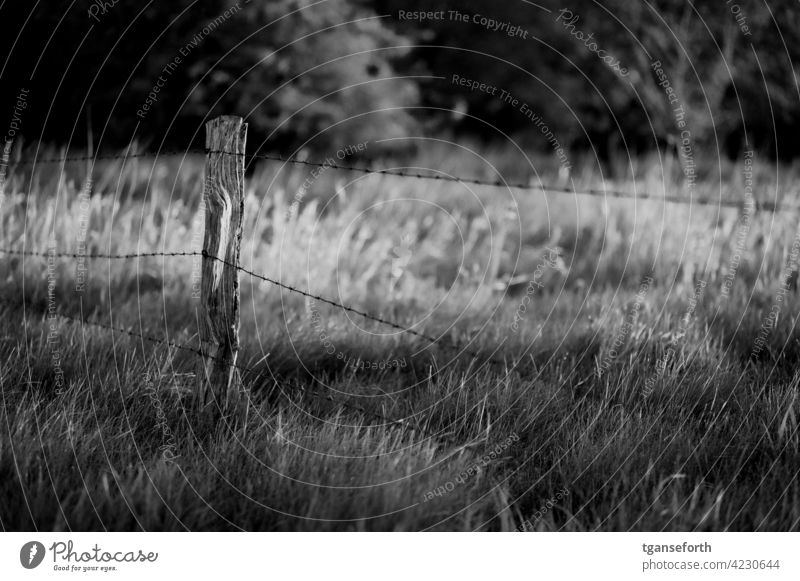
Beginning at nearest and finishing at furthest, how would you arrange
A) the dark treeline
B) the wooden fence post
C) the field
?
the field
the wooden fence post
the dark treeline

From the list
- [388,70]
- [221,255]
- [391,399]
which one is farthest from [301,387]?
[388,70]

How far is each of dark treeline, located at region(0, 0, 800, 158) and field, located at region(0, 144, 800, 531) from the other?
1679 mm

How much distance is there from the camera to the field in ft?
7.73

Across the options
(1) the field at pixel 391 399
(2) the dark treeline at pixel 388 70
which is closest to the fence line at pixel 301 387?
(1) the field at pixel 391 399

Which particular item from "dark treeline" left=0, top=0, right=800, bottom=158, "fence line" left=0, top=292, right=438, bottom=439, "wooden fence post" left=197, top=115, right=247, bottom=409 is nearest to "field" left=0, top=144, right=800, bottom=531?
"fence line" left=0, top=292, right=438, bottom=439

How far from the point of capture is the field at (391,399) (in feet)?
7.73

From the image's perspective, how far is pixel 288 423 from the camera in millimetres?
2707

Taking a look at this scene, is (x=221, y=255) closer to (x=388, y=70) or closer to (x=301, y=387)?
(x=301, y=387)

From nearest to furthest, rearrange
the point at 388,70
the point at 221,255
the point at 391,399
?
the point at 221,255
the point at 391,399
the point at 388,70

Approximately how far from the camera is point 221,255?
2.79 metres

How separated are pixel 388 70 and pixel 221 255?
631 cm

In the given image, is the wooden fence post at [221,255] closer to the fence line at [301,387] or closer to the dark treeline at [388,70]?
the fence line at [301,387]

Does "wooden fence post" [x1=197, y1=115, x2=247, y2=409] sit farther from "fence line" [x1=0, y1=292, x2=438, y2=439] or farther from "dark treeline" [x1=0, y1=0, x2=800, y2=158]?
"dark treeline" [x1=0, y1=0, x2=800, y2=158]
